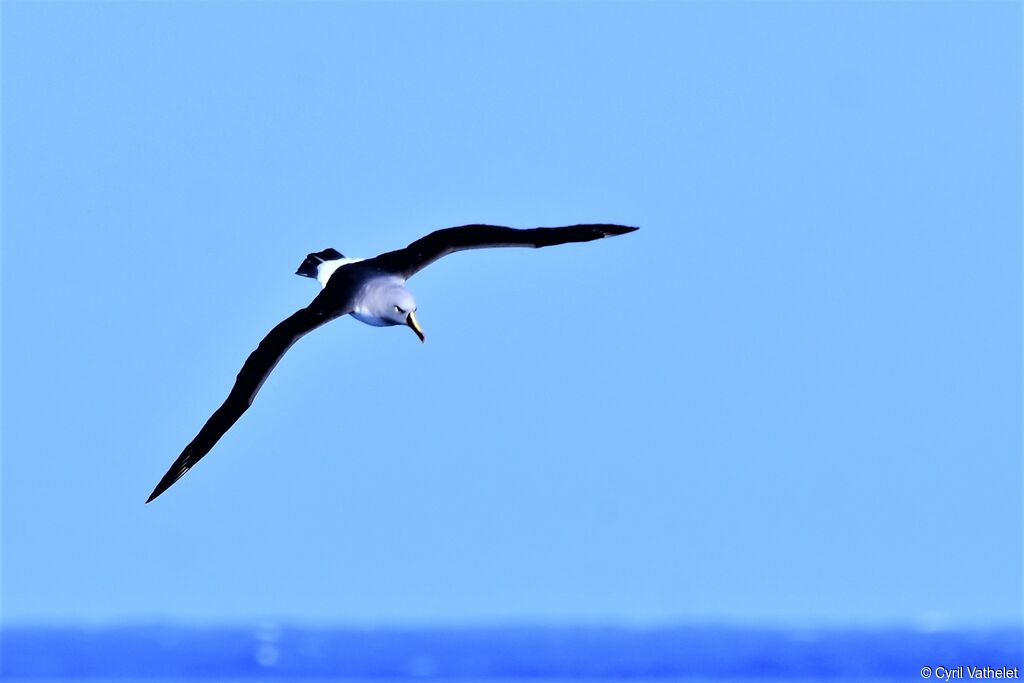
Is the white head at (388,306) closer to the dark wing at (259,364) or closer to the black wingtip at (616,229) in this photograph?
the dark wing at (259,364)

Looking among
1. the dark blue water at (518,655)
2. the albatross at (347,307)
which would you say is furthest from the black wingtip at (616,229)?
the dark blue water at (518,655)

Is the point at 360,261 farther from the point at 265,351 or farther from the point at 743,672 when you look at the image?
the point at 743,672

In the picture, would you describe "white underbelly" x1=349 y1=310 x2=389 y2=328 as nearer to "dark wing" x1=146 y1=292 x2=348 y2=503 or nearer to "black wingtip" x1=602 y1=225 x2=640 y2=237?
"dark wing" x1=146 y1=292 x2=348 y2=503

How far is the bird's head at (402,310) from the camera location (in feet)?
85.3

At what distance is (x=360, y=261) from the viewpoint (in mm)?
27344

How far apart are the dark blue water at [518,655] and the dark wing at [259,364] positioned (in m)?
46.3

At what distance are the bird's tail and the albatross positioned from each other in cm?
57

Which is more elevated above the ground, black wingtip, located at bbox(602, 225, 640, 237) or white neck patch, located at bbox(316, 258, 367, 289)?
black wingtip, located at bbox(602, 225, 640, 237)

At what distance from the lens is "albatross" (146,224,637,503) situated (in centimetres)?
2609

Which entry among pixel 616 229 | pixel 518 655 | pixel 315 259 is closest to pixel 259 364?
pixel 315 259

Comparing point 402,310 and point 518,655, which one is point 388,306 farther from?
point 518,655

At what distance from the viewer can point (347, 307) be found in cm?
2622

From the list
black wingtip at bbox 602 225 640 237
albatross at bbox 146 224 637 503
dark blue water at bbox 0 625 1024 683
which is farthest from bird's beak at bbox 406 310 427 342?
dark blue water at bbox 0 625 1024 683

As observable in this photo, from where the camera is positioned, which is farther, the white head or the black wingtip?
the black wingtip
